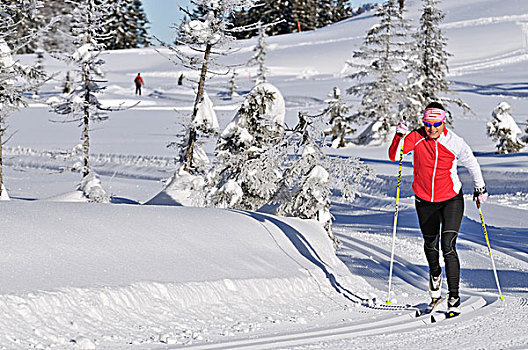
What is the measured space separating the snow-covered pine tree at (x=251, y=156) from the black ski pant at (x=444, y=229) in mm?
4683

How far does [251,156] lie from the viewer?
13.7 m

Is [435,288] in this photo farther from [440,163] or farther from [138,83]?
[138,83]

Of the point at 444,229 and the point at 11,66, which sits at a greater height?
the point at 11,66

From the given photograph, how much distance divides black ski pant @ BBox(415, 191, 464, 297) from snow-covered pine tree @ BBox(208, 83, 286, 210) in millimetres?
4683

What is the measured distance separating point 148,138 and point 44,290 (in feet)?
115

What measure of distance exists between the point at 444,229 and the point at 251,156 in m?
7.14

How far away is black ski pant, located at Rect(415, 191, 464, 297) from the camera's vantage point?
22.5ft

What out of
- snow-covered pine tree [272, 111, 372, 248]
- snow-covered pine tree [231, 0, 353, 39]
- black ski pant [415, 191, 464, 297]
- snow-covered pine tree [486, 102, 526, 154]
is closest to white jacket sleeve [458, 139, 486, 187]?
black ski pant [415, 191, 464, 297]

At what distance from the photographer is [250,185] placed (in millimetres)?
13055

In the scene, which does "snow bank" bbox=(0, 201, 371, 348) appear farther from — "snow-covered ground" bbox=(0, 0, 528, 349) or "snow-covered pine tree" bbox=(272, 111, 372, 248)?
"snow-covered pine tree" bbox=(272, 111, 372, 248)

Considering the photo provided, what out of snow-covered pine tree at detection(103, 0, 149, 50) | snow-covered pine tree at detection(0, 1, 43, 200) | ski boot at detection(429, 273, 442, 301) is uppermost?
snow-covered pine tree at detection(103, 0, 149, 50)

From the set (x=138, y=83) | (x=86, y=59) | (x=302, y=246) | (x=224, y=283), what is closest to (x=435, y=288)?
(x=224, y=283)

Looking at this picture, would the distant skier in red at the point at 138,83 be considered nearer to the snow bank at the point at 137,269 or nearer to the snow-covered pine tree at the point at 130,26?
the snow-covered pine tree at the point at 130,26

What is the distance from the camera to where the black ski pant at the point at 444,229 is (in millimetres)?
6848
